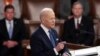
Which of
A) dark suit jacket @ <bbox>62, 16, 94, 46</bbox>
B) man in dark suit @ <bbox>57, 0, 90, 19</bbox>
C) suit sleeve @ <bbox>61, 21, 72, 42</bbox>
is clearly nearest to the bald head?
dark suit jacket @ <bbox>62, 16, 94, 46</bbox>

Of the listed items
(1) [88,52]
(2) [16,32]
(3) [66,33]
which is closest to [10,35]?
(2) [16,32]

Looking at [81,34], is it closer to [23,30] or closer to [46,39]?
[23,30]

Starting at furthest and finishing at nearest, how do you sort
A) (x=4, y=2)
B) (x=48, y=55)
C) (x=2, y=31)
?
(x=4, y=2)
(x=2, y=31)
(x=48, y=55)

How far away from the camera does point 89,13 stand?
598cm

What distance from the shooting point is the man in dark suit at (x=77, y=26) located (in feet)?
16.8

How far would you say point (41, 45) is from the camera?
10.7 ft

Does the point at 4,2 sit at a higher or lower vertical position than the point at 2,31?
higher

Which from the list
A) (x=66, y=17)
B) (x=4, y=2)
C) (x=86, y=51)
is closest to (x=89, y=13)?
(x=66, y=17)

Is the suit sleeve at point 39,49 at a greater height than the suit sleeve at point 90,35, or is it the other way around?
the suit sleeve at point 39,49

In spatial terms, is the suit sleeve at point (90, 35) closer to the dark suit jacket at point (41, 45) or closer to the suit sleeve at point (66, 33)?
the suit sleeve at point (66, 33)

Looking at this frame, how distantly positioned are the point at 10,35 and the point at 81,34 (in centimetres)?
114

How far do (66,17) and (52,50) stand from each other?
2.66 metres

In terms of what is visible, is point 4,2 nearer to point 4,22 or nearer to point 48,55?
point 4,22

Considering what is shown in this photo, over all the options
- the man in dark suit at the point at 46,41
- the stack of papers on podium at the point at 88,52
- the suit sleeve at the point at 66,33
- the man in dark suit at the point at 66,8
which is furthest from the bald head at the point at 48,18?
the man in dark suit at the point at 66,8
